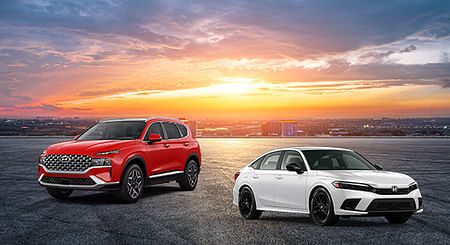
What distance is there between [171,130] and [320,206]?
20.6ft

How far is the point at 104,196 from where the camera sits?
13.1 meters

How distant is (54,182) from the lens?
458 inches

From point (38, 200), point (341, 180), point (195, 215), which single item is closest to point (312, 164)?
point (341, 180)

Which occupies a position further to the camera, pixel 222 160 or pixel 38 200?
pixel 222 160

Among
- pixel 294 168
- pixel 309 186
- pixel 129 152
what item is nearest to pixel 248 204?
pixel 294 168

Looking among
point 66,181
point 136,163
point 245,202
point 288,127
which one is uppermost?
point 136,163

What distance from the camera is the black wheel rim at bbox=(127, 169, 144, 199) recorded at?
11714 mm

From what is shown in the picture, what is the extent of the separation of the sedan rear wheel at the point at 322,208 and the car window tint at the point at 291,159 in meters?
0.75

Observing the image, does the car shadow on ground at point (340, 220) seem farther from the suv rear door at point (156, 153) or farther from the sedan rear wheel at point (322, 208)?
the suv rear door at point (156, 153)

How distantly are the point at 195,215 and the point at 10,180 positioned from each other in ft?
28.9

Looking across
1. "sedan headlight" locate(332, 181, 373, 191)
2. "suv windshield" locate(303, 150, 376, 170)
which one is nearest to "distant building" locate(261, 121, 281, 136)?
"suv windshield" locate(303, 150, 376, 170)

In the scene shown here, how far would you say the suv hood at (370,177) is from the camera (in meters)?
8.29

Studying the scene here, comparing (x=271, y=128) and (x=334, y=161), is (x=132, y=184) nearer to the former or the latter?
(x=334, y=161)

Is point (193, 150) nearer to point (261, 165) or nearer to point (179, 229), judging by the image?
point (261, 165)
